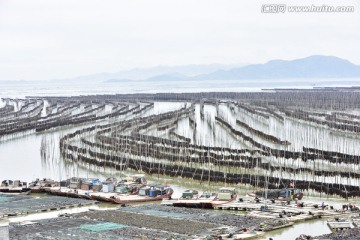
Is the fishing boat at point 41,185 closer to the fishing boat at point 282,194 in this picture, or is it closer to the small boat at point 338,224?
the fishing boat at point 282,194

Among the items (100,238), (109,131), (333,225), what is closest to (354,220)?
(333,225)

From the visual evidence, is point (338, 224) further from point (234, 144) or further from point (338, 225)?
point (234, 144)

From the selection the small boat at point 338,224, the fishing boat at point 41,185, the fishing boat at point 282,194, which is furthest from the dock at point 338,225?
the fishing boat at point 41,185

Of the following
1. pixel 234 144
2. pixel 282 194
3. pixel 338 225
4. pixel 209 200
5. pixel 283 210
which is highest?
pixel 234 144

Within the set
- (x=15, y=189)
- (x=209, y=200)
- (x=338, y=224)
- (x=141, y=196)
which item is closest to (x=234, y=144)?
(x=141, y=196)

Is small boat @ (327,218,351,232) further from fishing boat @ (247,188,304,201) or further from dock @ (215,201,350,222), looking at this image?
fishing boat @ (247,188,304,201)

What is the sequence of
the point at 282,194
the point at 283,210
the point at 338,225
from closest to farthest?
the point at 338,225
the point at 283,210
the point at 282,194
